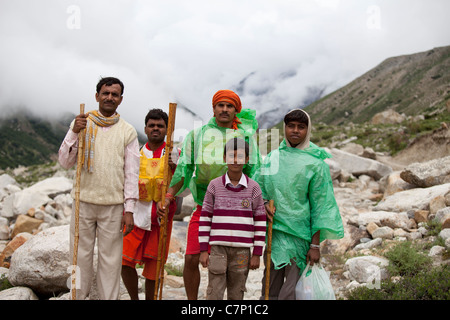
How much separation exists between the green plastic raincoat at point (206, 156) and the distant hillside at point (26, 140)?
104390 millimetres

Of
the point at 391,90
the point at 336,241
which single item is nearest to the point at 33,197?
the point at 336,241

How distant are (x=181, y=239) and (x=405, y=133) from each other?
14.0 m

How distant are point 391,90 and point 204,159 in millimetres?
80973

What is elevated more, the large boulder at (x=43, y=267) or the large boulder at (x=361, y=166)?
the large boulder at (x=361, y=166)

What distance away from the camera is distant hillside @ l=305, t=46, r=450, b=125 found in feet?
A: 200

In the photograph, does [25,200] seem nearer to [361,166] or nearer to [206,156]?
[206,156]

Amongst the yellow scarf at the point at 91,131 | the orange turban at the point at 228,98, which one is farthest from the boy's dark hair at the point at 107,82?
the orange turban at the point at 228,98

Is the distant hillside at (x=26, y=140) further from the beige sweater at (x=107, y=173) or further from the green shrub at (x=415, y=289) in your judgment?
the green shrub at (x=415, y=289)

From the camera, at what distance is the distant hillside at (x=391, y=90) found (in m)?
60.8

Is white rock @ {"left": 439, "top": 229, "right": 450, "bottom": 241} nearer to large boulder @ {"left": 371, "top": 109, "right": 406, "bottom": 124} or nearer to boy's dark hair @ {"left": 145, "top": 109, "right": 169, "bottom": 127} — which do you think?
boy's dark hair @ {"left": 145, "top": 109, "right": 169, "bottom": 127}

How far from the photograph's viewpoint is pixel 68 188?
11.9 m

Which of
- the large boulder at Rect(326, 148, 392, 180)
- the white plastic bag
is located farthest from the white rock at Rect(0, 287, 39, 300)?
the large boulder at Rect(326, 148, 392, 180)
